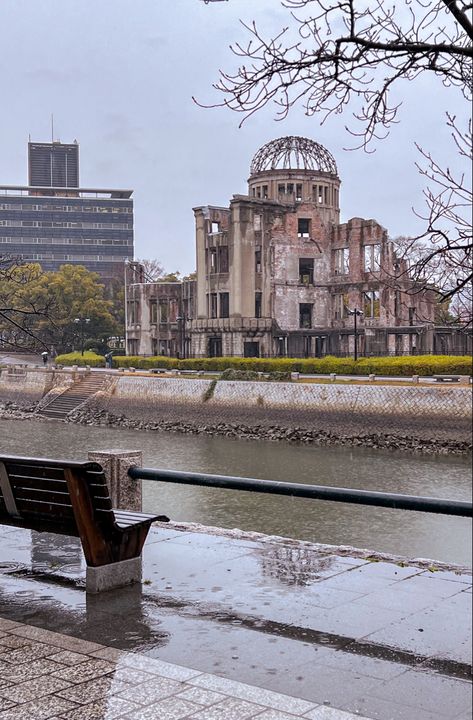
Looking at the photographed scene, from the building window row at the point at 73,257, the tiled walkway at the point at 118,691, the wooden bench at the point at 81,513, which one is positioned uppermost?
the building window row at the point at 73,257

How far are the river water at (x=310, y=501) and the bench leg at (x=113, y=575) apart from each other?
2191 millimetres

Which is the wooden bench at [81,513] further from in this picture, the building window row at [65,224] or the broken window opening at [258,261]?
the broken window opening at [258,261]

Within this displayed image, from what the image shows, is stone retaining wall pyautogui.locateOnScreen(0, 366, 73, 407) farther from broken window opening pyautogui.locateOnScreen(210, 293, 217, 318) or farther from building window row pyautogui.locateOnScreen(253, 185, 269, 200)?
building window row pyautogui.locateOnScreen(253, 185, 269, 200)

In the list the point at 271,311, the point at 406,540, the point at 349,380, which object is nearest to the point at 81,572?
the point at 406,540

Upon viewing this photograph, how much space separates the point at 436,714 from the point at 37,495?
3.48 metres

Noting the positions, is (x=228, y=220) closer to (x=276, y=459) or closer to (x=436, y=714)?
(x=276, y=459)

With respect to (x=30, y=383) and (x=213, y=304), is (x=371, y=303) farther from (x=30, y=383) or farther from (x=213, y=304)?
(x=30, y=383)

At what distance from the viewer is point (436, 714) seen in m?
3.95

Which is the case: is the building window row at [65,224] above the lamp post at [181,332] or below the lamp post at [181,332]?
above

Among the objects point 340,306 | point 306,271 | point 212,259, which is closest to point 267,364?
point 340,306

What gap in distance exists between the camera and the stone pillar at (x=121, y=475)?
7.61 m

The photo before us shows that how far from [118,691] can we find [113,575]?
200cm

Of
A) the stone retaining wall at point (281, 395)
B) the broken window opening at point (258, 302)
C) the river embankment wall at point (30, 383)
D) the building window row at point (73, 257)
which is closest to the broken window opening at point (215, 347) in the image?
the broken window opening at point (258, 302)

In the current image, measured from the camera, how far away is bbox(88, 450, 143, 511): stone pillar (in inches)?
300
